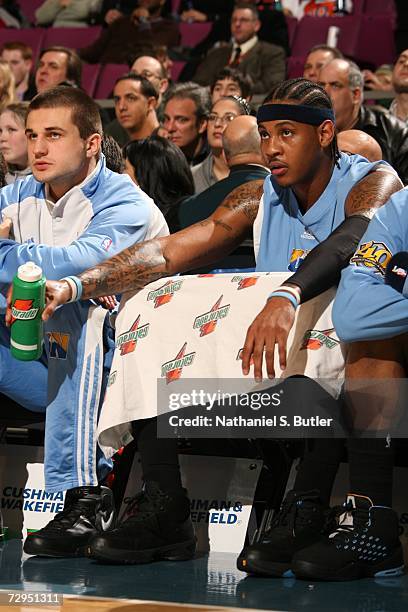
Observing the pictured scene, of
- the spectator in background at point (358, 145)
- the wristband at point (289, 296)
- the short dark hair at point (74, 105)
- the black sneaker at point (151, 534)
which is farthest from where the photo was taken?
the spectator in background at point (358, 145)

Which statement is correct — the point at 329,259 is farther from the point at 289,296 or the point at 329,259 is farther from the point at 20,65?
the point at 20,65

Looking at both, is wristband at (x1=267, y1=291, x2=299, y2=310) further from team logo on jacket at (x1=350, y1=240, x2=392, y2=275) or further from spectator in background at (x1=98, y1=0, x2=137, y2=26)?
spectator in background at (x1=98, y1=0, x2=137, y2=26)

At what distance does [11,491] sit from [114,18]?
7105 millimetres

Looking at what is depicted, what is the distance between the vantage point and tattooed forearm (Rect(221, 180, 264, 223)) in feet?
11.2

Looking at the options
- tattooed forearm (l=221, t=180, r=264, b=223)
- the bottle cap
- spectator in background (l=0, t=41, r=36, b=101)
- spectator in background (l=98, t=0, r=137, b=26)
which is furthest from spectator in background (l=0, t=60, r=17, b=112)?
the bottle cap

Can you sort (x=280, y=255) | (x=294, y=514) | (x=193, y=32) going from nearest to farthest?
(x=294, y=514) → (x=280, y=255) → (x=193, y=32)

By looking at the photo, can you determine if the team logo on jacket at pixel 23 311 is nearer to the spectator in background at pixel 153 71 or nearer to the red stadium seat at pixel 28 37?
the spectator in background at pixel 153 71

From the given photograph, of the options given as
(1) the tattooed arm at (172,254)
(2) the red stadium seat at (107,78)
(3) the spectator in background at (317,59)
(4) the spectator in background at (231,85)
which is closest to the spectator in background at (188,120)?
(4) the spectator in background at (231,85)

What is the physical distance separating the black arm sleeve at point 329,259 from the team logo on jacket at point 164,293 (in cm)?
36

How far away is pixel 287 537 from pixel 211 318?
646 millimetres

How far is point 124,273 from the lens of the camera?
317cm

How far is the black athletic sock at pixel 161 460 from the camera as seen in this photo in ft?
9.98

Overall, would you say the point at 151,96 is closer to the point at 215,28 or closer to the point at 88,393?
the point at 215,28

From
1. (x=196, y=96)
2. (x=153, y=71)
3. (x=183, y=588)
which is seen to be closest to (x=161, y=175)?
(x=196, y=96)
